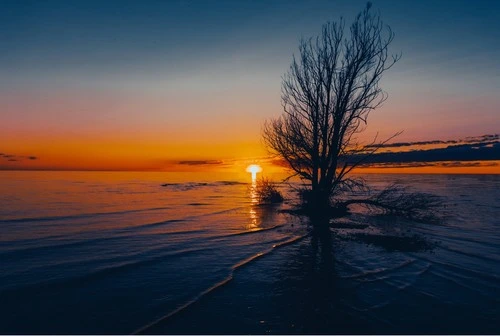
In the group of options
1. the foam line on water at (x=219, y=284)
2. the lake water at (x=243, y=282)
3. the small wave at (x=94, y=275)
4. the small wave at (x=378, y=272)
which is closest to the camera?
the foam line on water at (x=219, y=284)

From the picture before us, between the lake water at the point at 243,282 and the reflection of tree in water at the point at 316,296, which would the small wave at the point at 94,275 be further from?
the reflection of tree in water at the point at 316,296

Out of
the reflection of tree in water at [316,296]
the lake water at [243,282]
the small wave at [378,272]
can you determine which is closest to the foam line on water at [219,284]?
the lake water at [243,282]

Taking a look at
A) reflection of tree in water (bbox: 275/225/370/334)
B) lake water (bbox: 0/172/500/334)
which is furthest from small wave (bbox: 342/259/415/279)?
reflection of tree in water (bbox: 275/225/370/334)

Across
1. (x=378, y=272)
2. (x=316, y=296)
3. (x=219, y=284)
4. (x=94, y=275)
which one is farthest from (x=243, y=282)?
(x=94, y=275)

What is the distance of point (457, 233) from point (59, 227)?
21.8m

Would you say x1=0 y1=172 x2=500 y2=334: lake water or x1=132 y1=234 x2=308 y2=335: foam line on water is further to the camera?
x1=0 y1=172 x2=500 y2=334: lake water

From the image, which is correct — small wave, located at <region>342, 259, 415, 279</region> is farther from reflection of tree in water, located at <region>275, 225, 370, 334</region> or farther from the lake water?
reflection of tree in water, located at <region>275, 225, 370, 334</region>

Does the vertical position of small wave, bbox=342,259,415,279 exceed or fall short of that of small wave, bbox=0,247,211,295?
it falls short

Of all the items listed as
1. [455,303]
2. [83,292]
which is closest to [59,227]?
[83,292]

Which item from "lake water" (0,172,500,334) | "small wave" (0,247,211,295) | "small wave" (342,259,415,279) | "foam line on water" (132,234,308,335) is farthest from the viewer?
"small wave" (342,259,415,279)

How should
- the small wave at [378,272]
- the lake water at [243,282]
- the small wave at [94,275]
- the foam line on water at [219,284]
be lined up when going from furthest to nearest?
the small wave at [378,272]
the small wave at [94,275]
the lake water at [243,282]
the foam line on water at [219,284]

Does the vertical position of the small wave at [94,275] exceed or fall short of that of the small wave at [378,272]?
it exceeds it

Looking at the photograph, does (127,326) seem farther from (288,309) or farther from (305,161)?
(305,161)

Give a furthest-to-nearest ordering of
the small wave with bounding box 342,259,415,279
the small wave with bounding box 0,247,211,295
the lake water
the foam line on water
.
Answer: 1. the small wave with bounding box 342,259,415,279
2. the small wave with bounding box 0,247,211,295
3. the lake water
4. the foam line on water
